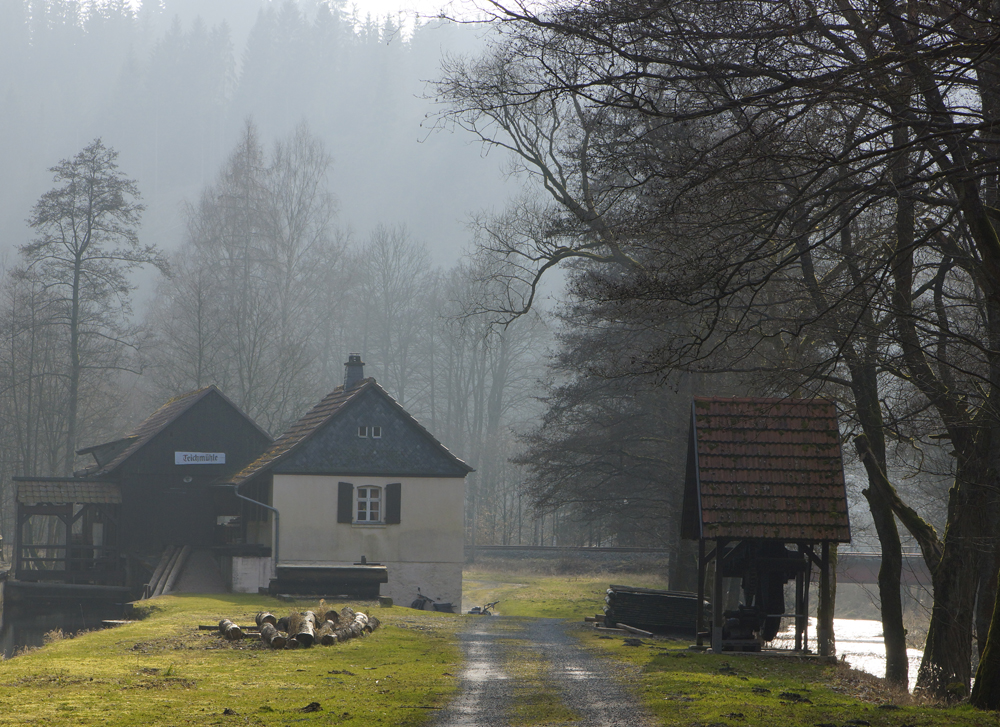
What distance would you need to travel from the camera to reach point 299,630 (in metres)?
15.7

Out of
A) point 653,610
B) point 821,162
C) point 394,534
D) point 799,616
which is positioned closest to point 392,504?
point 394,534

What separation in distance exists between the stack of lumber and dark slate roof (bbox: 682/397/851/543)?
5546mm

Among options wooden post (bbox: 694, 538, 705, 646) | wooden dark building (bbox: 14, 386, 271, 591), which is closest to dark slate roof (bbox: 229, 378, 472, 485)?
wooden dark building (bbox: 14, 386, 271, 591)

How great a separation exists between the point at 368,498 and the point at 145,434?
8558 mm

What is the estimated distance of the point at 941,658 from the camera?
12.9 m

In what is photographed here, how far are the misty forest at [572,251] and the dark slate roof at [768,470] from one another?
2.19 ft

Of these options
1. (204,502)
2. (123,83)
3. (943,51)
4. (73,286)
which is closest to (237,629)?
(943,51)

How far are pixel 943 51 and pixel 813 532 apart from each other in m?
9.22

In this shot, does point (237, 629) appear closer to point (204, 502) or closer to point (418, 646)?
point (418, 646)

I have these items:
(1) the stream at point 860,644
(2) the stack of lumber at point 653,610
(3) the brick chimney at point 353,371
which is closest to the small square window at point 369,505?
(3) the brick chimney at point 353,371

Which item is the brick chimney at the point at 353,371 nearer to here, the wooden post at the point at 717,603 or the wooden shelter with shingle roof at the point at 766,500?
the wooden shelter with shingle roof at the point at 766,500

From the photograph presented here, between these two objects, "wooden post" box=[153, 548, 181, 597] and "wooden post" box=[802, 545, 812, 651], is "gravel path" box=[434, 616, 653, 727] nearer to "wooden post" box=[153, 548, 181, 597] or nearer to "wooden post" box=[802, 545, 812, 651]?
"wooden post" box=[802, 545, 812, 651]

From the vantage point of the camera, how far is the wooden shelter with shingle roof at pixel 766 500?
1470cm

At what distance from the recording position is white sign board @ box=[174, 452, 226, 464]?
33.1 m
